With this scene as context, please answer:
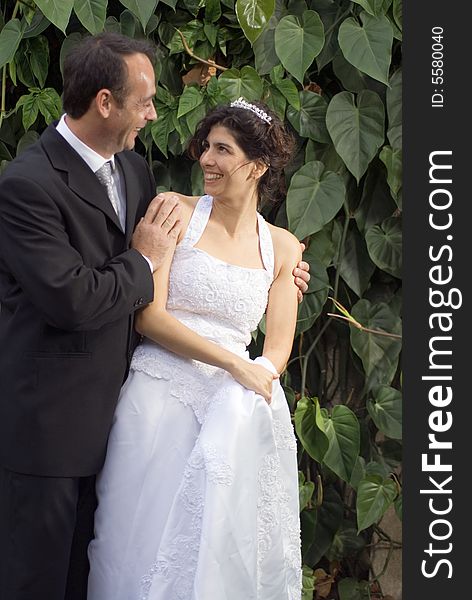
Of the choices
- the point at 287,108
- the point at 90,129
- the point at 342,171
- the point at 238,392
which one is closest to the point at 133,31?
the point at 287,108

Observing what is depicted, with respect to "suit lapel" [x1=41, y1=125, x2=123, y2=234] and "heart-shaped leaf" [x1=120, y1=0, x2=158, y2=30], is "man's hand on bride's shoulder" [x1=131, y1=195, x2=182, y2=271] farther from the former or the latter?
"heart-shaped leaf" [x1=120, y1=0, x2=158, y2=30]

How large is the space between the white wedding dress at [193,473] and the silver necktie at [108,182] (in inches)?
7.1

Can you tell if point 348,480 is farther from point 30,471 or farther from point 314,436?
point 30,471

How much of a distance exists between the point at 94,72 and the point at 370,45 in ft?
3.88

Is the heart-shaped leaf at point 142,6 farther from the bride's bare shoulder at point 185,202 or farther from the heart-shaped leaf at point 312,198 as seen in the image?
the bride's bare shoulder at point 185,202

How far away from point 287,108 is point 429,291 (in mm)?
688

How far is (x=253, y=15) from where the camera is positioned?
2990mm

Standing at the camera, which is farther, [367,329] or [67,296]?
[367,329]

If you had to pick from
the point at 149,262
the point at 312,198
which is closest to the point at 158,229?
the point at 149,262

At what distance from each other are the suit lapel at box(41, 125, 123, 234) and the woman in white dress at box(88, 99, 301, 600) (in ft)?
0.74

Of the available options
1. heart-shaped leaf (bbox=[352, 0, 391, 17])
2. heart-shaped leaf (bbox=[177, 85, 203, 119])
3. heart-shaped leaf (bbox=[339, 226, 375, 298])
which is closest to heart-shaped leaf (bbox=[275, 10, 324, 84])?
heart-shaped leaf (bbox=[352, 0, 391, 17])

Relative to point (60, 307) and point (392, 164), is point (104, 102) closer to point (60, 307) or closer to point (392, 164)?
point (60, 307)

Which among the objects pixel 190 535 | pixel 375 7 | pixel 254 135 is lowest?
pixel 190 535

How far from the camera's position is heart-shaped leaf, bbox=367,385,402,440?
3229 mm
